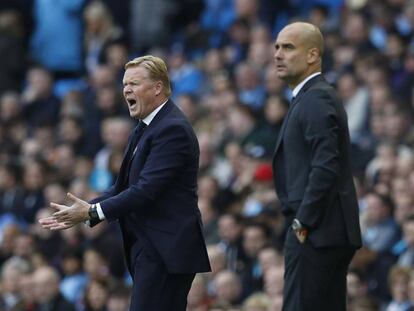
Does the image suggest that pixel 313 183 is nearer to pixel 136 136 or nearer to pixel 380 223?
pixel 136 136

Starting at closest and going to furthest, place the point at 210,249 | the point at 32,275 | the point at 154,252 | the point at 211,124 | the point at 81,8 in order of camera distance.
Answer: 1. the point at 154,252
2. the point at 210,249
3. the point at 32,275
4. the point at 211,124
5. the point at 81,8

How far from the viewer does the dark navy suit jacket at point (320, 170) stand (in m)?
7.44

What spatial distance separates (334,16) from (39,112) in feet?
12.5

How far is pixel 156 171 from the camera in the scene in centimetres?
727

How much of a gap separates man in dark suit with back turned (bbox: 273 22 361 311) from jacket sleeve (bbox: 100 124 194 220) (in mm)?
686

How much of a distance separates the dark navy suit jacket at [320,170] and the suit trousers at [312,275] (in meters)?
0.09

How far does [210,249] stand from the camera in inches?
467

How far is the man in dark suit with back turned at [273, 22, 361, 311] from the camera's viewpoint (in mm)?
7473

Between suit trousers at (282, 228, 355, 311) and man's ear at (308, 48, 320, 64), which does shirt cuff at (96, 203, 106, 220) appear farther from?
man's ear at (308, 48, 320, 64)

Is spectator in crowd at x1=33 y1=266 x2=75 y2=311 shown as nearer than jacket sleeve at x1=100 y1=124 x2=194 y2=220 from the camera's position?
No

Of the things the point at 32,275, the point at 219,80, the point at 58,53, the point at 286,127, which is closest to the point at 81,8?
the point at 58,53

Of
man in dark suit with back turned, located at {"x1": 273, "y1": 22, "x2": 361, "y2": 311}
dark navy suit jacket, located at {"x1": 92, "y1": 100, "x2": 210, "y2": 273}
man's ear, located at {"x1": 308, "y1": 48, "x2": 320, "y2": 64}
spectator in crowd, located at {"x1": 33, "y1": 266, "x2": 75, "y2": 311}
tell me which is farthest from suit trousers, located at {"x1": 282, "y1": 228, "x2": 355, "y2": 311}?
spectator in crowd, located at {"x1": 33, "y1": 266, "x2": 75, "y2": 311}

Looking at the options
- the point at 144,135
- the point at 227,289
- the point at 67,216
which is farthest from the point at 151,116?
the point at 227,289

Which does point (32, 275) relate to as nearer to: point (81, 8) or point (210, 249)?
point (210, 249)
